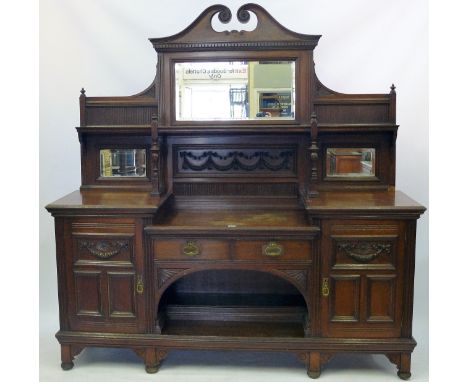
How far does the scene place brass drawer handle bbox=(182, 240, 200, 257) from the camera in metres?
2.85

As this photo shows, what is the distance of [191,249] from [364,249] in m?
0.85

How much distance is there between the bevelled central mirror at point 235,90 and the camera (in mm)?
3189

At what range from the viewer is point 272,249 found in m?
2.83

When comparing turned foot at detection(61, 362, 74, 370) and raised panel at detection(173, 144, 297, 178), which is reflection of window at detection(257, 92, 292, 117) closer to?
raised panel at detection(173, 144, 297, 178)

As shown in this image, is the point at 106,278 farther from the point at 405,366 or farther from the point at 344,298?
the point at 405,366

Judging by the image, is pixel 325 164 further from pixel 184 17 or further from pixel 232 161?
pixel 184 17

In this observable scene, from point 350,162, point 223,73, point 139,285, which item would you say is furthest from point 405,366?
point 223,73

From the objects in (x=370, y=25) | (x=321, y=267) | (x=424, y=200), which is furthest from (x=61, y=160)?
(x=424, y=200)

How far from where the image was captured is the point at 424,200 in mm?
3699

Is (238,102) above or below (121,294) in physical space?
above

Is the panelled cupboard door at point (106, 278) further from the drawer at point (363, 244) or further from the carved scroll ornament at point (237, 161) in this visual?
the drawer at point (363, 244)

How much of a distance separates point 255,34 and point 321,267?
4.30 feet

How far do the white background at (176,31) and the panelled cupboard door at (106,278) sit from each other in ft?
1.93

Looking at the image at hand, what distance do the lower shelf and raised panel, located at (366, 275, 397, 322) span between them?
388 millimetres
